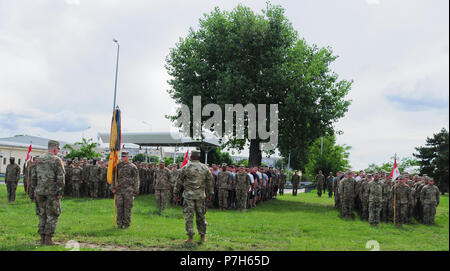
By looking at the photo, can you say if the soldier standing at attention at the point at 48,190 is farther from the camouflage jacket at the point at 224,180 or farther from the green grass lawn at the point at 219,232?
the camouflage jacket at the point at 224,180

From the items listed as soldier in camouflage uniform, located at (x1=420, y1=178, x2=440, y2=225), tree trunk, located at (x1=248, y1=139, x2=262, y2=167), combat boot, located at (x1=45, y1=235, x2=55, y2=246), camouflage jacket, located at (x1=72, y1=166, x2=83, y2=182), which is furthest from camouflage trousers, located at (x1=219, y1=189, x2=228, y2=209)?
combat boot, located at (x1=45, y1=235, x2=55, y2=246)

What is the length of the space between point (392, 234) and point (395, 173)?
3178 mm

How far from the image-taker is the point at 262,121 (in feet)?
78.6

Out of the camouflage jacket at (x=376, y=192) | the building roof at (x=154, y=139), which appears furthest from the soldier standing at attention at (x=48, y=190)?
the building roof at (x=154, y=139)

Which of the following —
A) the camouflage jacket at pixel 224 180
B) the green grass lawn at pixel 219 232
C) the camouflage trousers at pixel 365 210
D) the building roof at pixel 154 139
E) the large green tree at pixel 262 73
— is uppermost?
the large green tree at pixel 262 73

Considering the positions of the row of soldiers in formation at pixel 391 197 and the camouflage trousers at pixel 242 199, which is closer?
the row of soldiers in formation at pixel 391 197

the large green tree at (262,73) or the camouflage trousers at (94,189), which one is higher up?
the large green tree at (262,73)

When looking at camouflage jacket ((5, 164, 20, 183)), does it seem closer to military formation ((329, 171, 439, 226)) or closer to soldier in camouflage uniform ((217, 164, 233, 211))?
soldier in camouflage uniform ((217, 164, 233, 211))

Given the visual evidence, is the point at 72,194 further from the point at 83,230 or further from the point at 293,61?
the point at 293,61

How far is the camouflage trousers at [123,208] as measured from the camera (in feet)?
36.7

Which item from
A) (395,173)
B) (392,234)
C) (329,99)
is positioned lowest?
(392,234)

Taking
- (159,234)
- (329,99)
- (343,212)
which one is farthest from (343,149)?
(159,234)

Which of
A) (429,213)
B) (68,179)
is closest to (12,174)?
(68,179)

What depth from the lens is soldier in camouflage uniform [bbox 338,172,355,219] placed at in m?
16.5
